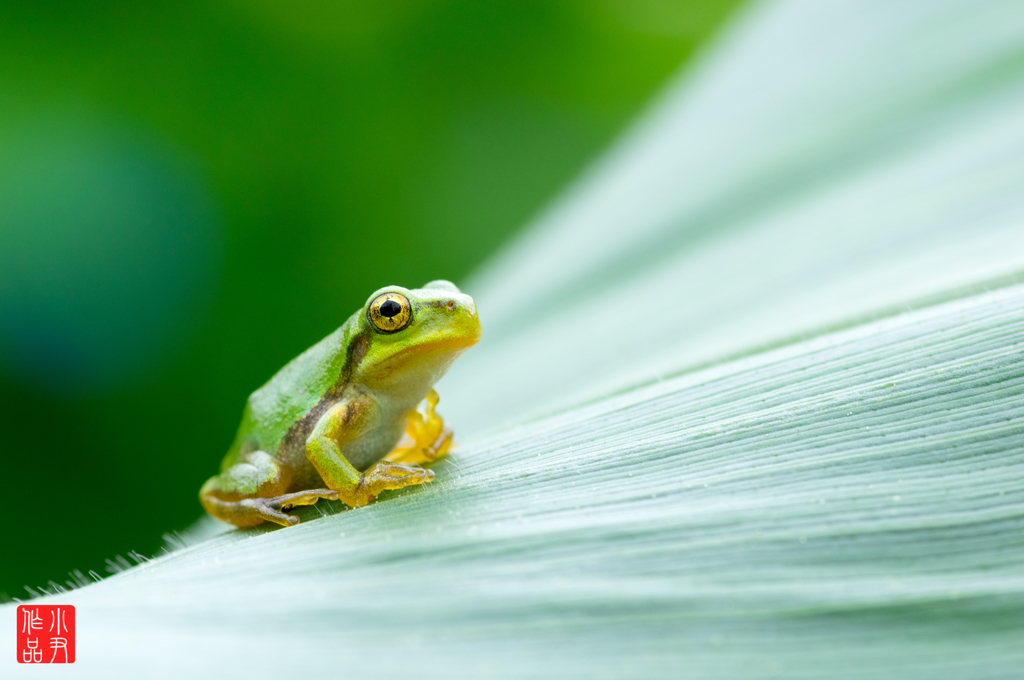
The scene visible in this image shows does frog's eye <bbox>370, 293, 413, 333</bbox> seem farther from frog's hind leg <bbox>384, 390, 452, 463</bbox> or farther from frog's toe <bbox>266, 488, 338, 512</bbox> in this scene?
A: frog's toe <bbox>266, 488, 338, 512</bbox>

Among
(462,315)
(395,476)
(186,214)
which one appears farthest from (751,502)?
(186,214)

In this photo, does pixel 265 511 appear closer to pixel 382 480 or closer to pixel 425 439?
pixel 382 480

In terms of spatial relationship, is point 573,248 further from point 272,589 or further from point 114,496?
point 114,496

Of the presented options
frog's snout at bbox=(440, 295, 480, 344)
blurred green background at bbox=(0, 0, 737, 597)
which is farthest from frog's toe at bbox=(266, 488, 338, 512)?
blurred green background at bbox=(0, 0, 737, 597)

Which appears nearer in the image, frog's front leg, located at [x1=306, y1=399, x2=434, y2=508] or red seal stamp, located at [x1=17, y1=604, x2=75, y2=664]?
A: red seal stamp, located at [x1=17, y1=604, x2=75, y2=664]

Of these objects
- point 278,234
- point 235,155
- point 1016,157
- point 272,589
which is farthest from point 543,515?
point 235,155

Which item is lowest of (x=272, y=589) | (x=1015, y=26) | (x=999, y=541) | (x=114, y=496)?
(x=999, y=541)
